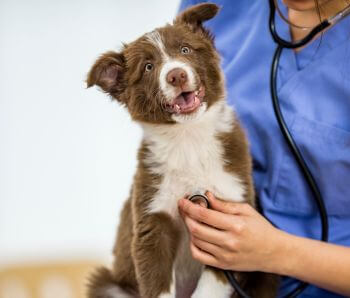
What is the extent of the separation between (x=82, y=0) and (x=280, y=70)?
65.0 inches

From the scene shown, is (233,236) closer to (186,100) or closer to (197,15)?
(186,100)

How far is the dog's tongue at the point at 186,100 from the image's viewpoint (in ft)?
4.83

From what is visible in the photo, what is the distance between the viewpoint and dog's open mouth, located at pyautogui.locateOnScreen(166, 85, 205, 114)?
4.83ft

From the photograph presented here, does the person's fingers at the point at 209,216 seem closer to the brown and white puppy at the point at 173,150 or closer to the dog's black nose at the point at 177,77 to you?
the brown and white puppy at the point at 173,150

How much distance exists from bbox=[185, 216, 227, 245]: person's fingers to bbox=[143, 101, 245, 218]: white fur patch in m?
0.08

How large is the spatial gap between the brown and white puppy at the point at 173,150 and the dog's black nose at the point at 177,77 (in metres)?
0.09

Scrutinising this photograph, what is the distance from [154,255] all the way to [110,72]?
1.76ft

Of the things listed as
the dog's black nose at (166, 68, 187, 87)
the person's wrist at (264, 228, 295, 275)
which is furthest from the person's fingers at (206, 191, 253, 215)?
the dog's black nose at (166, 68, 187, 87)

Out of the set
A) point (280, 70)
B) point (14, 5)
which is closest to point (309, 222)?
point (280, 70)

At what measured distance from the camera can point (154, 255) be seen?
1.60m

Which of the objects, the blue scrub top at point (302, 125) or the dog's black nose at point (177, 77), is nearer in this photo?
the dog's black nose at point (177, 77)

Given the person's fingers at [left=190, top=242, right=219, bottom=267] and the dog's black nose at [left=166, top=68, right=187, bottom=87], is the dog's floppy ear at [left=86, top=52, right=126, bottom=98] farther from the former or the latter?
the person's fingers at [left=190, top=242, right=219, bottom=267]

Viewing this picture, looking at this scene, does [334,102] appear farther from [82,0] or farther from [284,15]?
[82,0]

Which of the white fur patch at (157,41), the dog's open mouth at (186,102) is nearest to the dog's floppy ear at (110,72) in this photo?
the white fur patch at (157,41)
